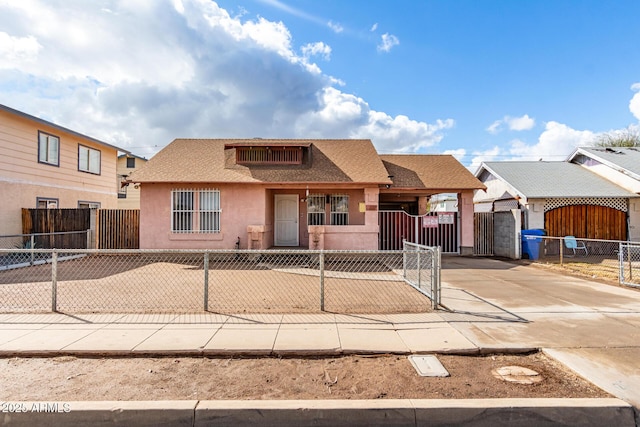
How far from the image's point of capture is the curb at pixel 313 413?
3.21 meters

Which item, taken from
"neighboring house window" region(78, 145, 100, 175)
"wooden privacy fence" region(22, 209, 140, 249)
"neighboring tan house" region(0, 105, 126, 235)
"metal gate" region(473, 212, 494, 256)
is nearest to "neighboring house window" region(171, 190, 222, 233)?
"wooden privacy fence" region(22, 209, 140, 249)

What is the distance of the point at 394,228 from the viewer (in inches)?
603

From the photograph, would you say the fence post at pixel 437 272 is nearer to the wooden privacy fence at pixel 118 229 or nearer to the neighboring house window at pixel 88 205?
the wooden privacy fence at pixel 118 229

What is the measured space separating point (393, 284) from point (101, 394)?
6.89 m

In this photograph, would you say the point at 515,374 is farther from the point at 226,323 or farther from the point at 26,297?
the point at 26,297

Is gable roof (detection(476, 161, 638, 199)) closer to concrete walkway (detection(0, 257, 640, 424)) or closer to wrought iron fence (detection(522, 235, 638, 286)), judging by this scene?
wrought iron fence (detection(522, 235, 638, 286))

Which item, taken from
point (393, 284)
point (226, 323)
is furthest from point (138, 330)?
point (393, 284)

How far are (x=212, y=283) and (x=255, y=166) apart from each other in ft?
23.6

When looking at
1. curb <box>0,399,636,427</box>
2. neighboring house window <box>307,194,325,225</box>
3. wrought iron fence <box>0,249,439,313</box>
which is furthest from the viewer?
neighboring house window <box>307,194,325,225</box>

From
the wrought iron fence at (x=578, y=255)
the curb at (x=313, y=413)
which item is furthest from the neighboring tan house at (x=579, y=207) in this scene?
the curb at (x=313, y=413)

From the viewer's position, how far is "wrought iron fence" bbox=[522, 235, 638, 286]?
1138cm

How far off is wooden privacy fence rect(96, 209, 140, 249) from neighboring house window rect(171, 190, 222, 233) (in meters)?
2.20

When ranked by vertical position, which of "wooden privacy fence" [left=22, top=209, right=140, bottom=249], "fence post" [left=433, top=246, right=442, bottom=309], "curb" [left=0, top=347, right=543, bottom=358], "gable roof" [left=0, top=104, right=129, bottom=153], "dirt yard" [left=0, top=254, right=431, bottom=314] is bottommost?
"curb" [left=0, top=347, right=543, bottom=358]

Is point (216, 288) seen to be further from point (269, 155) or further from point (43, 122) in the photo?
point (43, 122)
